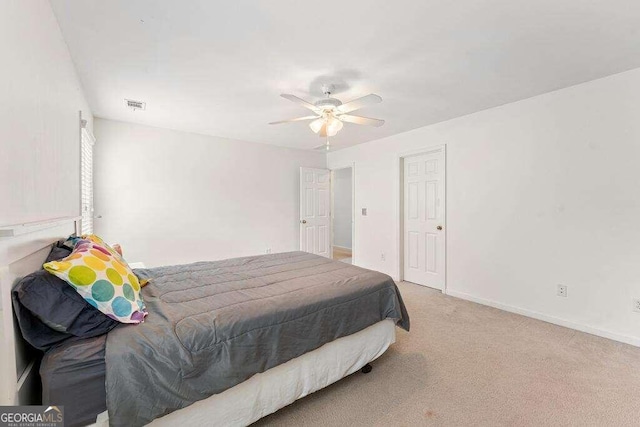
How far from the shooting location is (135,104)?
299cm

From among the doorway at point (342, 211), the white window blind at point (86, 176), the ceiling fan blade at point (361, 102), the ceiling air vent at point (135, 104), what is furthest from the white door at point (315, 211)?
the white window blind at point (86, 176)

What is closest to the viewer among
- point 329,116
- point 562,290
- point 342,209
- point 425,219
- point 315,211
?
point 329,116

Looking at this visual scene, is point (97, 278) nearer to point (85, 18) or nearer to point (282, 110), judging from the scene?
point (85, 18)

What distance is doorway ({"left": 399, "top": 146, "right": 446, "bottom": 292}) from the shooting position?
380 centimetres

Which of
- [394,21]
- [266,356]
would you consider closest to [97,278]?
[266,356]

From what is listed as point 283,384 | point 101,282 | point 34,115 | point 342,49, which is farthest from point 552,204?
point 34,115

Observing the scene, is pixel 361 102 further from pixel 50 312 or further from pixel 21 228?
pixel 50 312

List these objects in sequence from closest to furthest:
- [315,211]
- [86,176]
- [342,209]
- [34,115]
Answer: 1. [34,115]
2. [86,176]
3. [315,211]
4. [342,209]

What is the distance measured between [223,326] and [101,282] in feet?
1.94

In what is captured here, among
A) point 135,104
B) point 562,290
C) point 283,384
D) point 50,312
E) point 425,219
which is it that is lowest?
point 283,384

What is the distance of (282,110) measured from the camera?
Answer: 10.5 ft

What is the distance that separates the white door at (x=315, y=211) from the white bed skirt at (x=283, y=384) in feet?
10.9

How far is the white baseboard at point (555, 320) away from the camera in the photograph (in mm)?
2395

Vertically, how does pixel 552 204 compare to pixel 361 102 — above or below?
below
